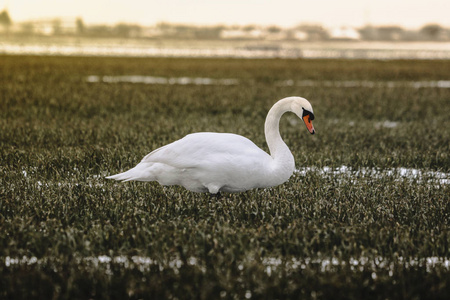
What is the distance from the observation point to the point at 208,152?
497 cm

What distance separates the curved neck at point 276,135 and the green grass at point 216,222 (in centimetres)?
43

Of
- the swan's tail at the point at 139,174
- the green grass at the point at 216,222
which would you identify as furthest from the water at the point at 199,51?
the swan's tail at the point at 139,174

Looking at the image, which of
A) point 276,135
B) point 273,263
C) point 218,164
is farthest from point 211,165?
point 273,263

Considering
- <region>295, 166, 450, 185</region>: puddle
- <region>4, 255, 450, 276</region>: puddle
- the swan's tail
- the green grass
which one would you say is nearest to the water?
the green grass

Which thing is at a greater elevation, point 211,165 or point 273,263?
point 211,165

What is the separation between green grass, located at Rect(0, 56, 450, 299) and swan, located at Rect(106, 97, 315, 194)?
0.73 feet

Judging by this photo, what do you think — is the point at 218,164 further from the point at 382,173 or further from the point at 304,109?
the point at 382,173

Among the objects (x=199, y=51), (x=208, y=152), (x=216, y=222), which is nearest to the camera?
(x=216, y=222)

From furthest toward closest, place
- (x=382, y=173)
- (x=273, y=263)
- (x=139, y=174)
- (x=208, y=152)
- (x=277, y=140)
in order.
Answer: (x=382, y=173) → (x=277, y=140) → (x=139, y=174) → (x=208, y=152) → (x=273, y=263)

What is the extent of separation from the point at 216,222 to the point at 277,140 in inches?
45.0

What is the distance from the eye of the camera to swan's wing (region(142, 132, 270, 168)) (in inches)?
192

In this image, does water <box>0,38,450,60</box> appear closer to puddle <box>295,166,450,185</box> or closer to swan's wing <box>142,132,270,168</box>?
puddle <box>295,166,450,185</box>

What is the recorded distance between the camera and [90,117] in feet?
36.9

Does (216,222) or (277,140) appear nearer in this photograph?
(216,222)
